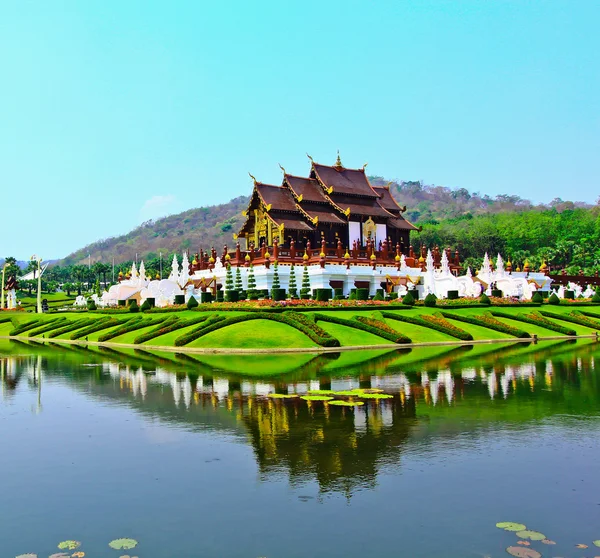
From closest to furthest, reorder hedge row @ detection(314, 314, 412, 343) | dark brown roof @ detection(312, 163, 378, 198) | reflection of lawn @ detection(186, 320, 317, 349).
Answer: reflection of lawn @ detection(186, 320, 317, 349)
hedge row @ detection(314, 314, 412, 343)
dark brown roof @ detection(312, 163, 378, 198)

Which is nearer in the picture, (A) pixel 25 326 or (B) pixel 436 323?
(B) pixel 436 323

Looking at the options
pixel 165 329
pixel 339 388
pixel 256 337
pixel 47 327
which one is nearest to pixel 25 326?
pixel 47 327

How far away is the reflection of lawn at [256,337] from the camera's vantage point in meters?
35.3

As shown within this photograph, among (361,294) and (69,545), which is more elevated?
(361,294)

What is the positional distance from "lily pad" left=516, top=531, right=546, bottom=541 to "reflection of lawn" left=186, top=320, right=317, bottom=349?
1038 inches

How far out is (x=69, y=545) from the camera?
8.73 metres

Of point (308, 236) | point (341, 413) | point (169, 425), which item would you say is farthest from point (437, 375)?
point (308, 236)

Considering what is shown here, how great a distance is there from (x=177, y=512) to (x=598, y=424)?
1054cm

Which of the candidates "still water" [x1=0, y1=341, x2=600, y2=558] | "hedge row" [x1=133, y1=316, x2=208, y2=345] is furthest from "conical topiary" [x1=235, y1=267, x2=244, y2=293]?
"still water" [x1=0, y1=341, x2=600, y2=558]

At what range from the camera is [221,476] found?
11.6 m

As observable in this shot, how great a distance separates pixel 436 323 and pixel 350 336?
6.94m

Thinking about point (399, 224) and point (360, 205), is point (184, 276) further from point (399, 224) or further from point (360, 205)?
point (399, 224)

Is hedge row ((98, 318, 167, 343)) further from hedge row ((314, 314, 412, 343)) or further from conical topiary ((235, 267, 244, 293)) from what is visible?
hedge row ((314, 314, 412, 343))

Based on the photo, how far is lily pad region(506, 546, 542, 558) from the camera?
813 centimetres
